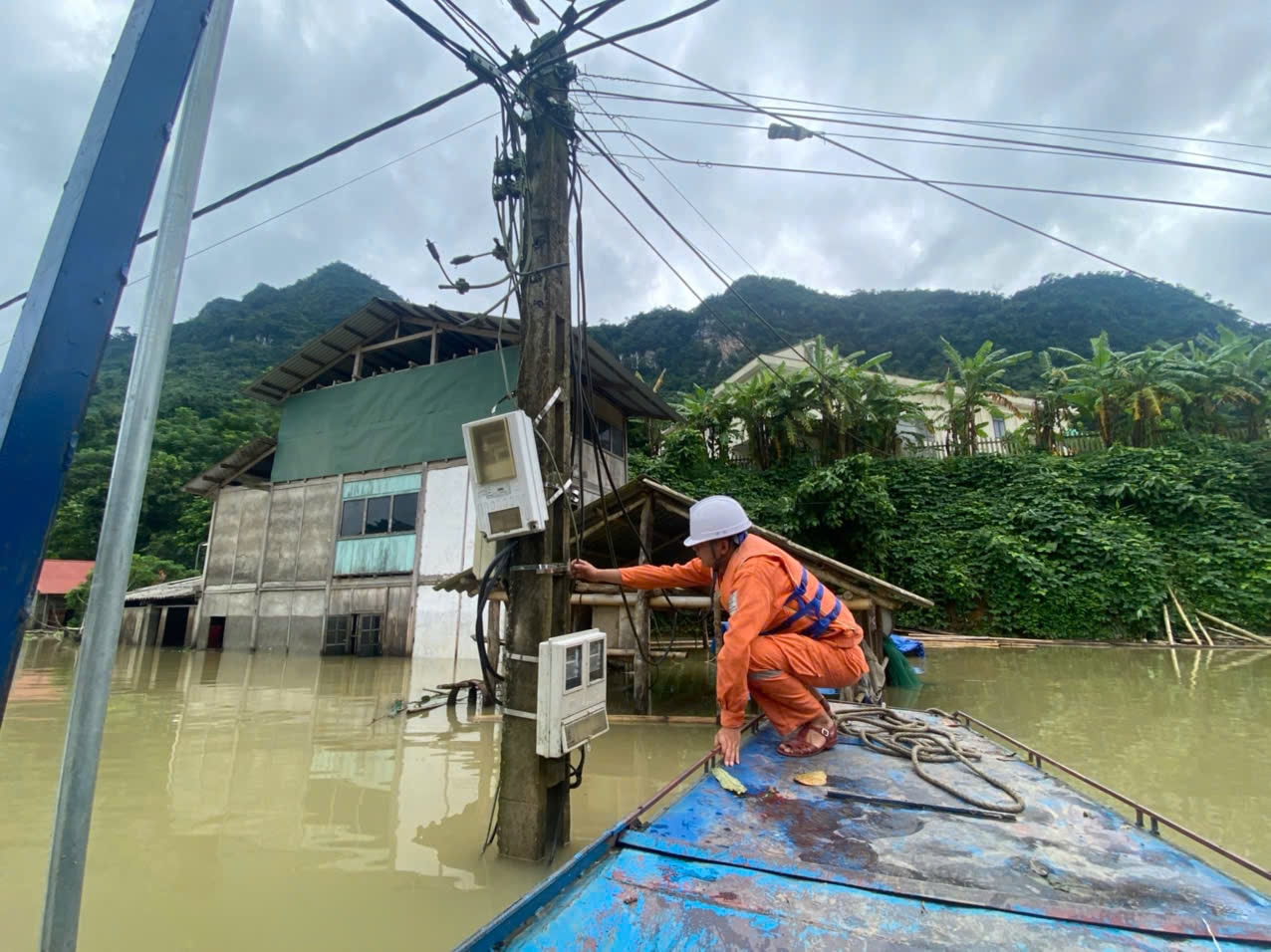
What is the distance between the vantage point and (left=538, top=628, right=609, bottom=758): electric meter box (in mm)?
3180

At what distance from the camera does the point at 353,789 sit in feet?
17.2

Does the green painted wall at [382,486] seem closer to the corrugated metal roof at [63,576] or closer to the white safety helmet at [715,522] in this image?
the white safety helmet at [715,522]

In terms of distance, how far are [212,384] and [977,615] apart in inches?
1950

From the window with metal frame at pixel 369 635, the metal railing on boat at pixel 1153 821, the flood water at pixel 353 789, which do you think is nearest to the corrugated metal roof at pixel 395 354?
the window with metal frame at pixel 369 635

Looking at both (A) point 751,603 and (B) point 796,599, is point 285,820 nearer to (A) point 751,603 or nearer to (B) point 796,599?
(A) point 751,603

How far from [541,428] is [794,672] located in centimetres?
210

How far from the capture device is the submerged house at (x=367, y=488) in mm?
15125

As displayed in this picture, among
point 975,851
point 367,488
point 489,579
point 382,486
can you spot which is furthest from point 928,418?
point 975,851

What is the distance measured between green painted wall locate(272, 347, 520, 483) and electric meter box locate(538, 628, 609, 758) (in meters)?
11.9

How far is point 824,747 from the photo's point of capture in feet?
12.1

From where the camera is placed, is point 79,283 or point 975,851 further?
point 975,851

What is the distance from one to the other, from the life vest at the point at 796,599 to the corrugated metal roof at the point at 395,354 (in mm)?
11457

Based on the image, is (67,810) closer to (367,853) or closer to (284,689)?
(367,853)

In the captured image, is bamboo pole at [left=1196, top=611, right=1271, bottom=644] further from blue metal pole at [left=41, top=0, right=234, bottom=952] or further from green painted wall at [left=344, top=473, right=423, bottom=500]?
blue metal pole at [left=41, top=0, right=234, bottom=952]
